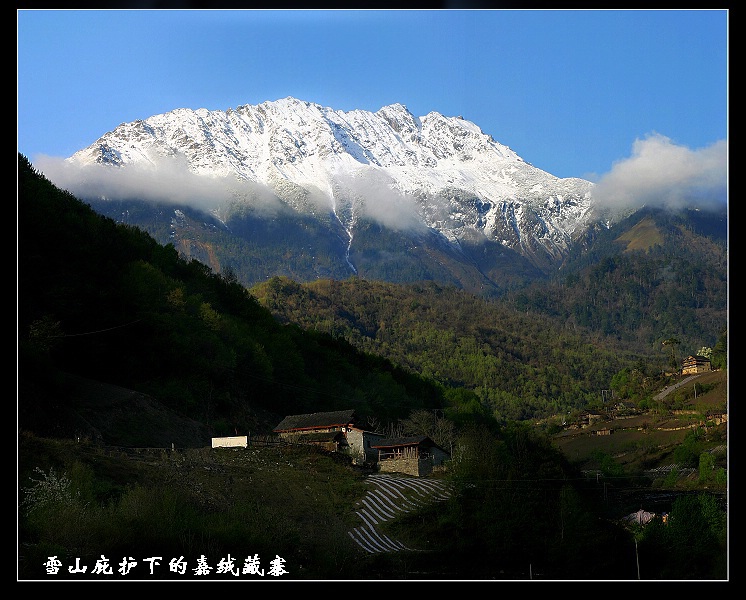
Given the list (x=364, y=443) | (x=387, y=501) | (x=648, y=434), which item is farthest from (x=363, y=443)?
(x=648, y=434)

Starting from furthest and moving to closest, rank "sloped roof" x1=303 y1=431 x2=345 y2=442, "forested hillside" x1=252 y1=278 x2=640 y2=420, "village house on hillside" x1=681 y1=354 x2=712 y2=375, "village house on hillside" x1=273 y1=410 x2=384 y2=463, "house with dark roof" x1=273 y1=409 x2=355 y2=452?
1. "forested hillside" x1=252 y1=278 x2=640 y2=420
2. "village house on hillside" x1=681 y1=354 x2=712 y2=375
3. "sloped roof" x1=303 y1=431 x2=345 y2=442
4. "house with dark roof" x1=273 y1=409 x2=355 y2=452
5. "village house on hillside" x1=273 y1=410 x2=384 y2=463

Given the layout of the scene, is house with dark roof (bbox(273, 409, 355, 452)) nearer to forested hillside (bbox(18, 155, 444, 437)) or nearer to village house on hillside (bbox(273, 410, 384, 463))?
village house on hillside (bbox(273, 410, 384, 463))

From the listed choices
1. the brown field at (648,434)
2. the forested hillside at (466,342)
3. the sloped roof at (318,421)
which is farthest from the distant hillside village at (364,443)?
the forested hillside at (466,342)

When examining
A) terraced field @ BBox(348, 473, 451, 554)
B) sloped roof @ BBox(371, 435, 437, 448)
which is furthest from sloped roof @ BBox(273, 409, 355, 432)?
terraced field @ BBox(348, 473, 451, 554)

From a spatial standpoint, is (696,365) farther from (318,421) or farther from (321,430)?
(321,430)
